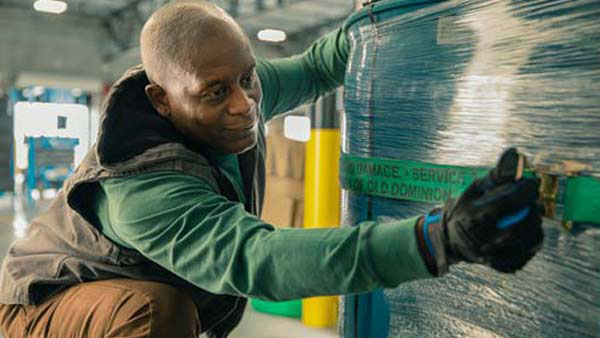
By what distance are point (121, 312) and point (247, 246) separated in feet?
1.92

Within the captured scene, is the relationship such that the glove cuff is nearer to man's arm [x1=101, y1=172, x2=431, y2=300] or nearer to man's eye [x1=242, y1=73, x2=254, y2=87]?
man's arm [x1=101, y1=172, x2=431, y2=300]

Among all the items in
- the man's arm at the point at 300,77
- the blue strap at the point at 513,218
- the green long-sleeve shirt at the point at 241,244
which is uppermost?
the man's arm at the point at 300,77

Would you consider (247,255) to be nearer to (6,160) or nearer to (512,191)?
(512,191)

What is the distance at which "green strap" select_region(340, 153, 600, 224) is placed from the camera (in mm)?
905

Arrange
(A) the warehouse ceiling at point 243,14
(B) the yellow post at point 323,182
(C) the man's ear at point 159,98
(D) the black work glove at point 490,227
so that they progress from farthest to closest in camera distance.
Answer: (A) the warehouse ceiling at point 243,14 < (B) the yellow post at point 323,182 < (C) the man's ear at point 159,98 < (D) the black work glove at point 490,227

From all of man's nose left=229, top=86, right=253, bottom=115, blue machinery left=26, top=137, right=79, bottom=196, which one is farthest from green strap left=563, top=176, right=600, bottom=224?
blue machinery left=26, top=137, right=79, bottom=196

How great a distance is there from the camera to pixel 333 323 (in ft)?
12.6

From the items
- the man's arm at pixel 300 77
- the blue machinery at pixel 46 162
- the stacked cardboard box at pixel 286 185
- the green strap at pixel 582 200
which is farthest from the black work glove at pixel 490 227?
the blue machinery at pixel 46 162

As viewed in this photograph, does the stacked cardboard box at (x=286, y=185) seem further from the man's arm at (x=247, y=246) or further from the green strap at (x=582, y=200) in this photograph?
the green strap at (x=582, y=200)

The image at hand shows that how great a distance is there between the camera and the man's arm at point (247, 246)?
0.84 metres

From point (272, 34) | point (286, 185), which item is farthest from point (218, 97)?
point (272, 34)

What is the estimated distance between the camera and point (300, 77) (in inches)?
71.6

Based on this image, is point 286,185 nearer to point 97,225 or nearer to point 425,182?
point 97,225

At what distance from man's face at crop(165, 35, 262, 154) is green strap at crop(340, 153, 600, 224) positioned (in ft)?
0.81
